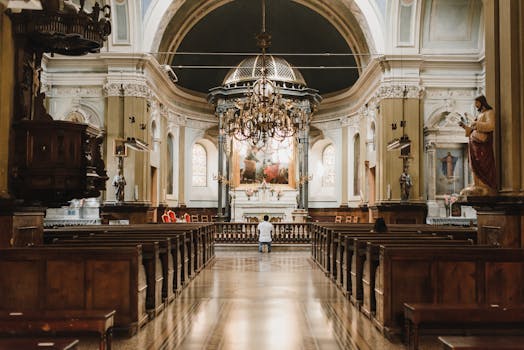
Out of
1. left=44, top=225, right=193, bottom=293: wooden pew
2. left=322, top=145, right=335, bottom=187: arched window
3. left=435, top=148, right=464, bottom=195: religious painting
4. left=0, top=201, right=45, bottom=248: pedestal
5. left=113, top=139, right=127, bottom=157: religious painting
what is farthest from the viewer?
left=322, top=145, right=335, bottom=187: arched window

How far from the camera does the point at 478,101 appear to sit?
749 cm

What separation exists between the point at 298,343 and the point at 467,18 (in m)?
14.7

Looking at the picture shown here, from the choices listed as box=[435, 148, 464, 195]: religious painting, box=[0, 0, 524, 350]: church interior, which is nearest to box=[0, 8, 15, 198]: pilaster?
box=[0, 0, 524, 350]: church interior

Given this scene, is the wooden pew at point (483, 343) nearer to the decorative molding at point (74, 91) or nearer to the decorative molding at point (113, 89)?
the decorative molding at point (113, 89)

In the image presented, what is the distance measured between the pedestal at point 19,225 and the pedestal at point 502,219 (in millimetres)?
5409

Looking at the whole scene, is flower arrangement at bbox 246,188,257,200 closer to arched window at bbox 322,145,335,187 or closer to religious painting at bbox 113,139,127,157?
arched window at bbox 322,145,335,187

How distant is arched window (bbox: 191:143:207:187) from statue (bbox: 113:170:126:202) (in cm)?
939

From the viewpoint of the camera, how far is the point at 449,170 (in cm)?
1753

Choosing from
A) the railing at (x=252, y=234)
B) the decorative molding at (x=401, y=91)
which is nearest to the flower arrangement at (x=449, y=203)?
the decorative molding at (x=401, y=91)

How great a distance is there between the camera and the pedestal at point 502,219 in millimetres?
7031

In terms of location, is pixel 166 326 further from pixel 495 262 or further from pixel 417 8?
pixel 417 8

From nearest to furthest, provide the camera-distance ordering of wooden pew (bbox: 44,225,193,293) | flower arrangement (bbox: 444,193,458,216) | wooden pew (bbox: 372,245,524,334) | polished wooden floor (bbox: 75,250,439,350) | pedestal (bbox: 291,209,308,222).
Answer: polished wooden floor (bbox: 75,250,439,350) → wooden pew (bbox: 372,245,524,334) → wooden pew (bbox: 44,225,193,293) → flower arrangement (bbox: 444,193,458,216) → pedestal (bbox: 291,209,308,222)

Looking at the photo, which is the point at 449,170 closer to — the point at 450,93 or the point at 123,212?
the point at 450,93

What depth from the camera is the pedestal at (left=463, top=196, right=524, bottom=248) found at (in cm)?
703
